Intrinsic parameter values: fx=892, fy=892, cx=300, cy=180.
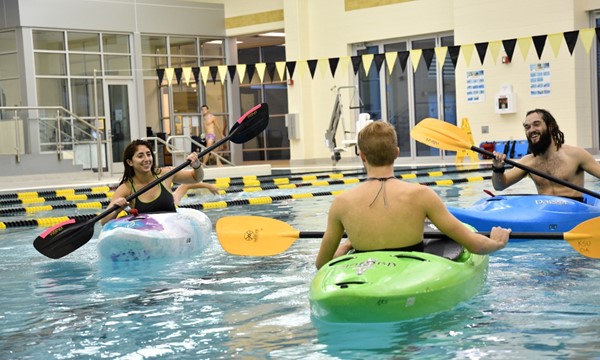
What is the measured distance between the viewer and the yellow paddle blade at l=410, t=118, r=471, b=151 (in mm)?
7340

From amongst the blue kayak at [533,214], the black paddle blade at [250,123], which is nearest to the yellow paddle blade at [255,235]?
the blue kayak at [533,214]

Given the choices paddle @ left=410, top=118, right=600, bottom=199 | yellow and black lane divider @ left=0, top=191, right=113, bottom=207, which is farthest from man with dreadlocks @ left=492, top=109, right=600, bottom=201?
yellow and black lane divider @ left=0, top=191, right=113, bottom=207

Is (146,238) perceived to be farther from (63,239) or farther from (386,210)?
(386,210)

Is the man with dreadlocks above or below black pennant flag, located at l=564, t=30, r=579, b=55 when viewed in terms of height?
below

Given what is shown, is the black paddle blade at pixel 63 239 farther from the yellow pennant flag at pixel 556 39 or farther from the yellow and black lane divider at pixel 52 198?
the yellow pennant flag at pixel 556 39

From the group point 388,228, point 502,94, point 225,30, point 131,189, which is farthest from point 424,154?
point 388,228

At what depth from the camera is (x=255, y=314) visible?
204 inches

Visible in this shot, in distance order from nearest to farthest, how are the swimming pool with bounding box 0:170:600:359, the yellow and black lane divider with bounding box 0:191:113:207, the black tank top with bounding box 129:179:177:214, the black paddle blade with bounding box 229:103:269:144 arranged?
the swimming pool with bounding box 0:170:600:359 < the black tank top with bounding box 129:179:177:214 < the black paddle blade with bounding box 229:103:269:144 < the yellow and black lane divider with bounding box 0:191:113:207

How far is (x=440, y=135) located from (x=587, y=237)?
210cm

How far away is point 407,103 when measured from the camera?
23.5 metres

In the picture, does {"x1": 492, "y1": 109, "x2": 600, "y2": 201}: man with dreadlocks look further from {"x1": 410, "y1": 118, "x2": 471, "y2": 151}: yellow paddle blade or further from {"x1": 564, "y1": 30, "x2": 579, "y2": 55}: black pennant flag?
{"x1": 564, "y1": 30, "x2": 579, "y2": 55}: black pennant flag

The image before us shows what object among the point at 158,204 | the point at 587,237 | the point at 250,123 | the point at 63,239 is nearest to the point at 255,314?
the point at 587,237

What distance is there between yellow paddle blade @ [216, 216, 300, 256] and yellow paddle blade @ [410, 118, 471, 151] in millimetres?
1757

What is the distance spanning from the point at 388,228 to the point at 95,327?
1.75 metres
